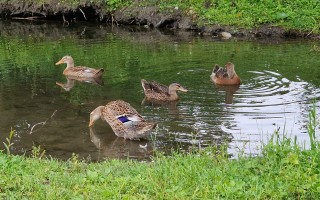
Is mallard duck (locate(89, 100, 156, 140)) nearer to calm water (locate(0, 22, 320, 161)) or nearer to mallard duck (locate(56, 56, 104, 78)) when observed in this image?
calm water (locate(0, 22, 320, 161))

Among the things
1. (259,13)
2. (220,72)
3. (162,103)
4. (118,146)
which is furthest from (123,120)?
(259,13)

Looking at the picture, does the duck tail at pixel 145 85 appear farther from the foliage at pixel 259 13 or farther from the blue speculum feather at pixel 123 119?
the foliage at pixel 259 13

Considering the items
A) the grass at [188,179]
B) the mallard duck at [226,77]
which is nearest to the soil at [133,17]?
the mallard duck at [226,77]

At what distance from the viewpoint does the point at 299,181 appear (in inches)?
243

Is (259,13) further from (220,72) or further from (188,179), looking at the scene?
(188,179)

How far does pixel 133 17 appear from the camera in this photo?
77.6ft

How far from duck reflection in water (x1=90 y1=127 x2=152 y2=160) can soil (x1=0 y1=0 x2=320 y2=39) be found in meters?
10.8

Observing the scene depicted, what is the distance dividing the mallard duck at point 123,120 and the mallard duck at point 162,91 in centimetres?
189

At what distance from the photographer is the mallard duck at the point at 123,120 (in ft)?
34.5

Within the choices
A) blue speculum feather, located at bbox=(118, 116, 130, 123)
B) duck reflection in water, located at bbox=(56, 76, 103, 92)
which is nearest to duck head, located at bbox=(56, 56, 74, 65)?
duck reflection in water, located at bbox=(56, 76, 103, 92)

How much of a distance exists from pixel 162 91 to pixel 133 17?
1096 centimetres

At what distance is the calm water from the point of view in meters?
10.4

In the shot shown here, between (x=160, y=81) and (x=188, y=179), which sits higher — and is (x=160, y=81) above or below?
below

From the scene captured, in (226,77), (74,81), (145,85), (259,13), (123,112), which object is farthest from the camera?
(259,13)
